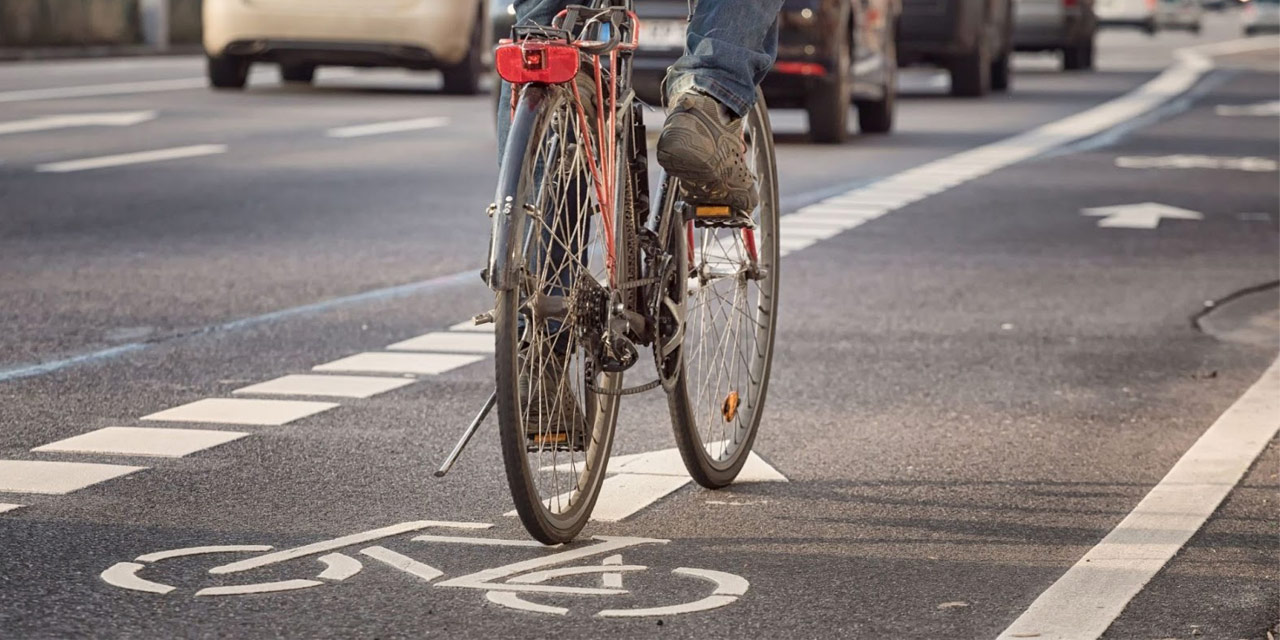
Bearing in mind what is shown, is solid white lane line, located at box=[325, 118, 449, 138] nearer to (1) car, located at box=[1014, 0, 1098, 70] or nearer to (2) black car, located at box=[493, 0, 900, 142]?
(2) black car, located at box=[493, 0, 900, 142]

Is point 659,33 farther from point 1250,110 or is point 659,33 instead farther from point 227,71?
point 1250,110

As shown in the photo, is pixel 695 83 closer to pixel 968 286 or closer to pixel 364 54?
pixel 968 286

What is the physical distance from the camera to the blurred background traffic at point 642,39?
632 inches

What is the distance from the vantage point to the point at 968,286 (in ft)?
30.5

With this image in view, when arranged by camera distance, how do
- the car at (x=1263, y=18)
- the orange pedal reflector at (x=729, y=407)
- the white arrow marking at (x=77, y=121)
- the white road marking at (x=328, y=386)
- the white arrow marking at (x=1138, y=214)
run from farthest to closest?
1. the car at (x=1263, y=18)
2. the white arrow marking at (x=77, y=121)
3. the white arrow marking at (x=1138, y=214)
4. the white road marking at (x=328, y=386)
5. the orange pedal reflector at (x=729, y=407)

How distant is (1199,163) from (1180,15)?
4520 centimetres

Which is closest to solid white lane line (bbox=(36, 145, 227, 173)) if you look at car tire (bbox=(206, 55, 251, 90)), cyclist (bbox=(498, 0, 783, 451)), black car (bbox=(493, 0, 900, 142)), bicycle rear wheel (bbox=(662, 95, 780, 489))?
black car (bbox=(493, 0, 900, 142))

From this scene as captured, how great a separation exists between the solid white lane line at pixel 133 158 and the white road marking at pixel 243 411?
289 inches

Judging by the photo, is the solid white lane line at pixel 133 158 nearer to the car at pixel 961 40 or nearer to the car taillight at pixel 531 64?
the car taillight at pixel 531 64

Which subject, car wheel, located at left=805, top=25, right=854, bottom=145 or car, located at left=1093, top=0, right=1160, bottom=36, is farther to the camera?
car, located at left=1093, top=0, right=1160, bottom=36

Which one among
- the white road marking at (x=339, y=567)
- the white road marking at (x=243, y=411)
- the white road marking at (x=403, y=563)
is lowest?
the white road marking at (x=243, y=411)

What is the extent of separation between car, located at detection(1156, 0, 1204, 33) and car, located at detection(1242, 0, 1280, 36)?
1.21 meters

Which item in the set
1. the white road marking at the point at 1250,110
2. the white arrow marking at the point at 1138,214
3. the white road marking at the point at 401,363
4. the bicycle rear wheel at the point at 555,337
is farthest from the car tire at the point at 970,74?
the bicycle rear wheel at the point at 555,337

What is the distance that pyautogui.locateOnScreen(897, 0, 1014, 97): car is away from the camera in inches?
915
